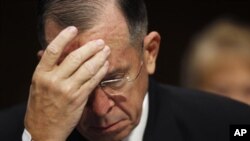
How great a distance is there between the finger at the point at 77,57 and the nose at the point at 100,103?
0.33 ft

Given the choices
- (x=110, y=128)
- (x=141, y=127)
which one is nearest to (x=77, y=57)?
(x=110, y=128)

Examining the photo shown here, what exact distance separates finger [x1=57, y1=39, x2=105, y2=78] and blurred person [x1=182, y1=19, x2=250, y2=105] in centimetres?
96

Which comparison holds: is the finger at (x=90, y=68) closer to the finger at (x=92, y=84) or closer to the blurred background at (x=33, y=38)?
the finger at (x=92, y=84)

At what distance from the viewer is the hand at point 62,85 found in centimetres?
154

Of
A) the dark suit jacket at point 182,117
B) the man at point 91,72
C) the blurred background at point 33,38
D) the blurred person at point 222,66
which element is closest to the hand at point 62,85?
the man at point 91,72

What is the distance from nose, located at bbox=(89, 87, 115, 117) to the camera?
161cm

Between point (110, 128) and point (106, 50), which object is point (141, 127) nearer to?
point (110, 128)

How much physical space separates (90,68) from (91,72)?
0.01 metres

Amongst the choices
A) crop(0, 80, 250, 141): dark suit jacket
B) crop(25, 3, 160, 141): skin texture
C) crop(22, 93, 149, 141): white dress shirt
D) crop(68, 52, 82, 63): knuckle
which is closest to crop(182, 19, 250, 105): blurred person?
crop(0, 80, 250, 141): dark suit jacket

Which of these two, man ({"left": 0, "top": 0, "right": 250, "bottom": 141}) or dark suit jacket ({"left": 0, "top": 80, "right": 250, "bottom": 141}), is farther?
dark suit jacket ({"left": 0, "top": 80, "right": 250, "bottom": 141})

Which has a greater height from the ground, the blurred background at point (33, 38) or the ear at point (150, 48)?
the ear at point (150, 48)

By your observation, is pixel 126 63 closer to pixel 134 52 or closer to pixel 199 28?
pixel 134 52

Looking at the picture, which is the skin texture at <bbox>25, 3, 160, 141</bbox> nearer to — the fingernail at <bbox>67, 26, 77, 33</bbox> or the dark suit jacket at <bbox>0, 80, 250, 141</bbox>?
the fingernail at <bbox>67, 26, 77, 33</bbox>

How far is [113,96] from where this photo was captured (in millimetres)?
1644
